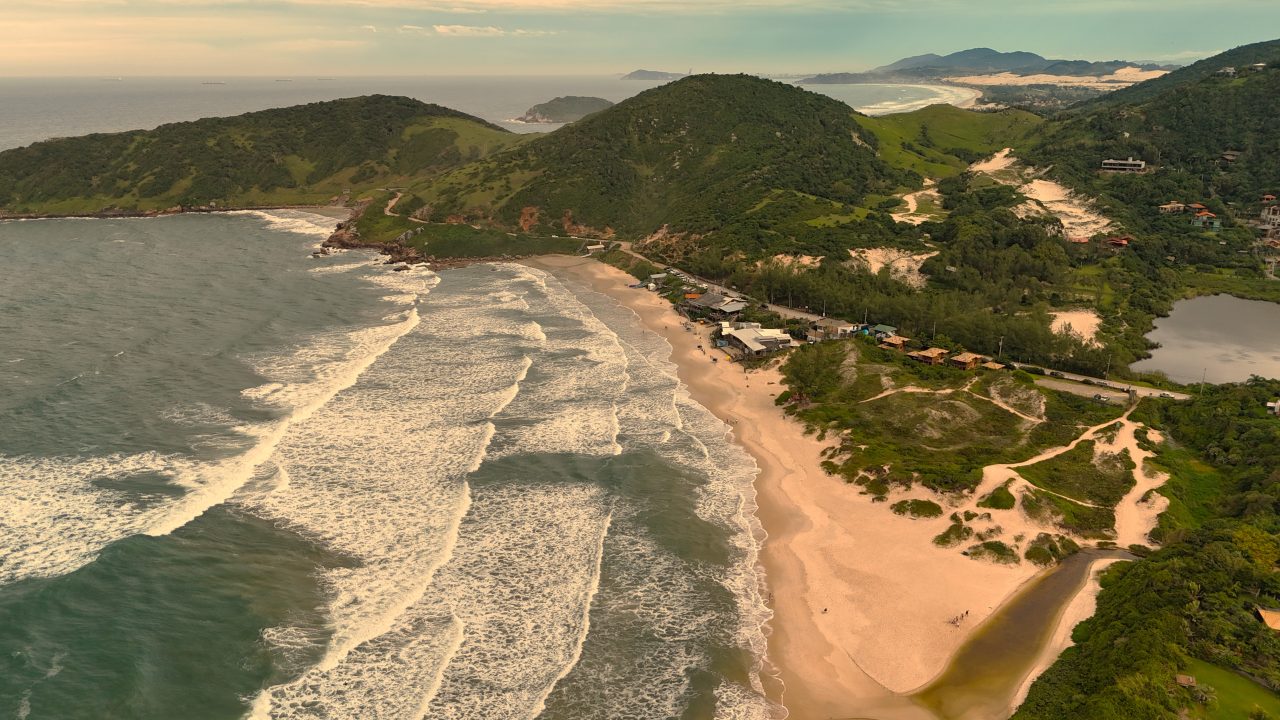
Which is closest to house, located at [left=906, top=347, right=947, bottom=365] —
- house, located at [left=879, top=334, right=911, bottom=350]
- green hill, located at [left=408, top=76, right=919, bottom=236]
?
house, located at [left=879, top=334, right=911, bottom=350]

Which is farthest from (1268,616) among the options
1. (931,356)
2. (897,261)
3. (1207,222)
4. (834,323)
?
(1207,222)

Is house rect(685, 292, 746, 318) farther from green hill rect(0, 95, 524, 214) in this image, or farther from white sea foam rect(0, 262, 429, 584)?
green hill rect(0, 95, 524, 214)

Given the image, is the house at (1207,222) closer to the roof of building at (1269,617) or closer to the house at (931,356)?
the house at (931,356)

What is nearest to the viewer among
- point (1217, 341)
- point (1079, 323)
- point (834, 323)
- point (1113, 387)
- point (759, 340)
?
point (1113, 387)

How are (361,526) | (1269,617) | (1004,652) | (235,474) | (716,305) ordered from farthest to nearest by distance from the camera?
(716,305)
(235,474)
(361,526)
(1004,652)
(1269,617)

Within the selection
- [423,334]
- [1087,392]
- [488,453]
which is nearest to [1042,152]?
[1087,392]

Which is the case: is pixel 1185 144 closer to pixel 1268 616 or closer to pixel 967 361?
pixel 967 361
